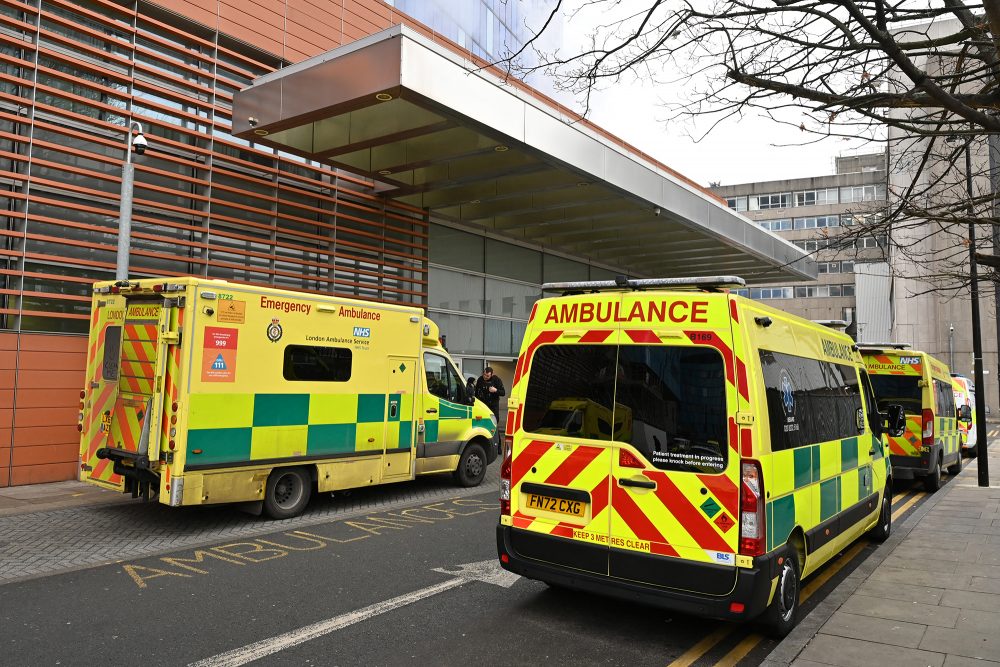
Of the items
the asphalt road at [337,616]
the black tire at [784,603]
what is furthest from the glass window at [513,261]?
the black tire at [784,603]

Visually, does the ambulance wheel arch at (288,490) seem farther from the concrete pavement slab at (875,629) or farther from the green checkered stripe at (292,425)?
the concrete pavement slab at (875,629)

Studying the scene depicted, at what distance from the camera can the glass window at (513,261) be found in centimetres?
1839

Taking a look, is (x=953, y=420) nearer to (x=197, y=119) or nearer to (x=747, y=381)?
(x=747, y=381)

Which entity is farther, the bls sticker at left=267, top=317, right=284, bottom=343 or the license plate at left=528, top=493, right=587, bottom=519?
the bls sticker at left=267, top=317, right=284, bottom=343

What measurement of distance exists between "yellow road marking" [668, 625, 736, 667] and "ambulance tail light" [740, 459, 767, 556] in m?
0.79

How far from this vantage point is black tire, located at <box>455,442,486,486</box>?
10.7 meters

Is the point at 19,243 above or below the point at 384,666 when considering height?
above

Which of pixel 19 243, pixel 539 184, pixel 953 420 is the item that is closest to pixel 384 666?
pixel 19 243

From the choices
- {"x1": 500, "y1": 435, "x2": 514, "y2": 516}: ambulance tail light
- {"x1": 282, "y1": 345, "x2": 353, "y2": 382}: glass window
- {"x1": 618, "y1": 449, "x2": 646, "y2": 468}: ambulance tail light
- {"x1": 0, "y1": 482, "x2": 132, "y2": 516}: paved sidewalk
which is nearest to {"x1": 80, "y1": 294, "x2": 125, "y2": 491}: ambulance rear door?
{"x1": 0, "y1": 482, "x2": 132, "y2": 516}: paved sidewalk

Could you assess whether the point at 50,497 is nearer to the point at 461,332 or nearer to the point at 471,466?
the point at 471,466

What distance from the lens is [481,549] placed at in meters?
6.85

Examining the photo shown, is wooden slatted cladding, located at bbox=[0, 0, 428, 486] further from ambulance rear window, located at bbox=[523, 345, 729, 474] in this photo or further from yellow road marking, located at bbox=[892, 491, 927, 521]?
yellow road marking, located at bbox=[892, 491, 927, 521]

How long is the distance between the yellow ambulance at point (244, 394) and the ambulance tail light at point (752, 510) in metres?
5.57

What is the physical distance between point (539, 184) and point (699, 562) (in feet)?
36.4
